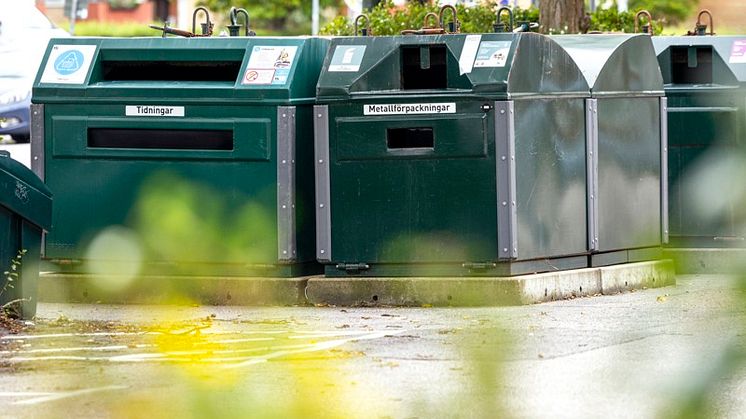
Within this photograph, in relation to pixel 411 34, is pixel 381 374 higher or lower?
lower

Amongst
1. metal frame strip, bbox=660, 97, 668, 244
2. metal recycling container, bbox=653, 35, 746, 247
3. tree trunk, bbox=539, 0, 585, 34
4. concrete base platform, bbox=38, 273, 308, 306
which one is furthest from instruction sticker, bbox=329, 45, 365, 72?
tree trunk, bbox=539, 0, 585, 34

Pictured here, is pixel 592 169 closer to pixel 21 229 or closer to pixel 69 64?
pixel 69 64

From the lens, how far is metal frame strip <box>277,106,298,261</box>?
8.41 meters

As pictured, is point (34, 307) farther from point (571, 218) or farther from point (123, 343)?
point (571, 218)

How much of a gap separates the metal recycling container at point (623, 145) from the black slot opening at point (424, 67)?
1.02 m

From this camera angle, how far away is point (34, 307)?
7.62m

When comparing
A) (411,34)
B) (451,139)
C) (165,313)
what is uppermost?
(411,34)

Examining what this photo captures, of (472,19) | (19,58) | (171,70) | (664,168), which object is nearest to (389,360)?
(171,70)

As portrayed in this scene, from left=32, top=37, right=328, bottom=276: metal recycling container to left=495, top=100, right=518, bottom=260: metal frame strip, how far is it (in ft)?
3.63

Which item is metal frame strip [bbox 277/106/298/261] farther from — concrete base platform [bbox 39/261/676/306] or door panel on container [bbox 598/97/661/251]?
door panel on container [bbox 598/97/661/251]

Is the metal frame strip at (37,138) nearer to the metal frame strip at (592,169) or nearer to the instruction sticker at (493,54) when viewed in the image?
the instruction sticker at (493,54)

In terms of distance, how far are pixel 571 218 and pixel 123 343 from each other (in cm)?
318

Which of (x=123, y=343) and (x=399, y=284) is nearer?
(x=123, y=343)

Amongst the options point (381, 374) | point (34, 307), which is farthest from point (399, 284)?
point (381, 374)
